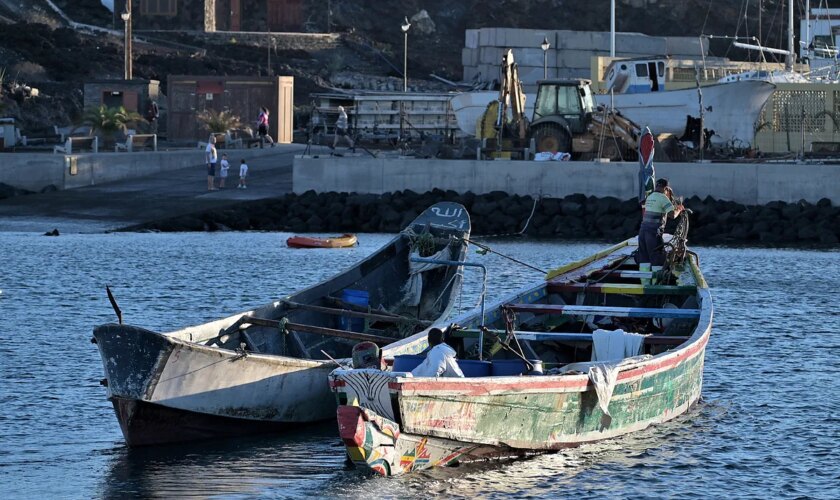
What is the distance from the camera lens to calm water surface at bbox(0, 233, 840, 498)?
1588cm

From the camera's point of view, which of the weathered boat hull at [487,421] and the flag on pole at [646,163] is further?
→ the flag on pole at [646,163]

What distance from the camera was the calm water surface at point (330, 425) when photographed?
1588 cm

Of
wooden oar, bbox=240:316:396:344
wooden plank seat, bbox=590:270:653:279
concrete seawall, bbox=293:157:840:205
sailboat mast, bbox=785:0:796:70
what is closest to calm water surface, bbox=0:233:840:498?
wooden oar, bbox=240:316:396:344

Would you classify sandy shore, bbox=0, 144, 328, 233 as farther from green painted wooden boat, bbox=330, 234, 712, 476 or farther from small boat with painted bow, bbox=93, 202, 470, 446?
green painted wooden boat, bbox=330, 234, 712, 476

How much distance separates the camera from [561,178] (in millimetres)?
46188

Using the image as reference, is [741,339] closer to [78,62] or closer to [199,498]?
[199,498]

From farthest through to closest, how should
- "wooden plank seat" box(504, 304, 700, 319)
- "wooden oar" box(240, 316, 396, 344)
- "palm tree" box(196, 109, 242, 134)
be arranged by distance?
"palm tree" box(196, 109, 242, 134), "wooden plank seat" box(504, 304, 700, 319), "wooden oar" box(240, 316, 396, 344)

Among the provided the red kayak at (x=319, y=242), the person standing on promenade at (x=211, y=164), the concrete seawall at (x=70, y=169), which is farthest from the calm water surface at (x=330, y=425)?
the concrete seawall at (x=70, y=169)

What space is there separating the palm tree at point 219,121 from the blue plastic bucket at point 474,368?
39.6 metres

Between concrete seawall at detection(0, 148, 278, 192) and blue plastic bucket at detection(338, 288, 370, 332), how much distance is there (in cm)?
2779

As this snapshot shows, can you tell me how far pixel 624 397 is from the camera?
1692 cm

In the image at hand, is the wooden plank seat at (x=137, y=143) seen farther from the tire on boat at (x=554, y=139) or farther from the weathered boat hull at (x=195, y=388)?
the weathered boat hull at (x=195, y=388)

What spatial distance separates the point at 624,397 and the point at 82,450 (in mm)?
6490

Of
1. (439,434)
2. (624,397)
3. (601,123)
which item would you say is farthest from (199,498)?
(601,123)
